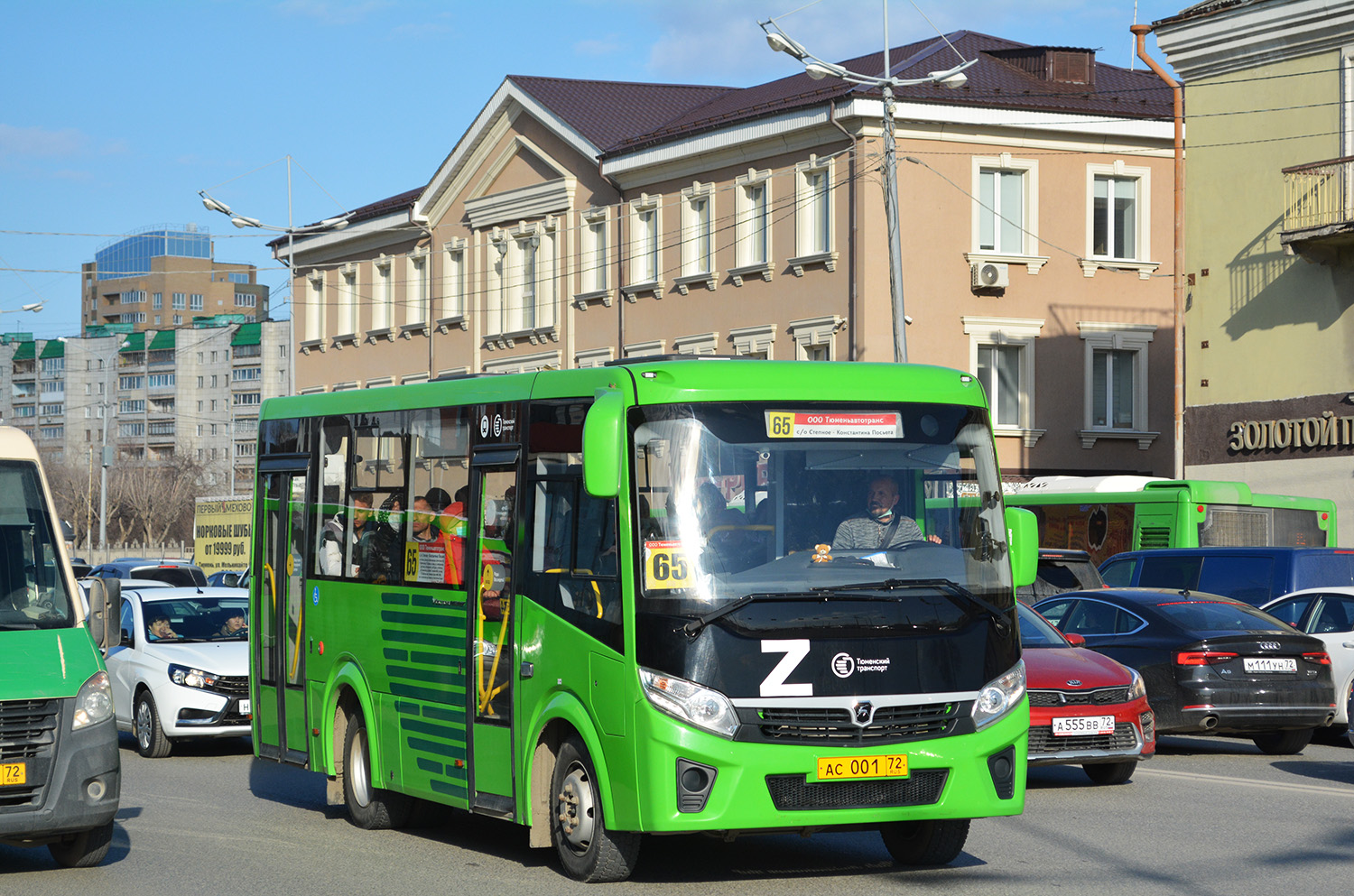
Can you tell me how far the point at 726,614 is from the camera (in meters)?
8.91

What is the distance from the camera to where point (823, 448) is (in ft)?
30.8

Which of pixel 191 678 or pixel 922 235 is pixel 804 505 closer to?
pixel 191 678

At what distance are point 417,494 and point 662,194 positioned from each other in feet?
105

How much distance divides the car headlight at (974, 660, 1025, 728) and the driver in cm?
78

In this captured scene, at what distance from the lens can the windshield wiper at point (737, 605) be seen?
29.1 ft

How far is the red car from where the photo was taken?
13.6 meters

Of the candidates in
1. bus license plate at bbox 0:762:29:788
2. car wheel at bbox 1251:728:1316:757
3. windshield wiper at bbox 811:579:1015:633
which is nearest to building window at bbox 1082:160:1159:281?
car wheel at bbox 1251:728:1316:757

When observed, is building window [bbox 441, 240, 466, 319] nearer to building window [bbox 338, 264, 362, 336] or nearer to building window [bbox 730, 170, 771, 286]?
building window [bbox 338, 264, 362, 336]

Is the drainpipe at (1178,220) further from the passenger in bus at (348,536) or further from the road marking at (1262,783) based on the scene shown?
the passenger in bus at (348,536)

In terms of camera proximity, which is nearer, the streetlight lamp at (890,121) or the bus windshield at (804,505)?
the bus windshield at (804,505)

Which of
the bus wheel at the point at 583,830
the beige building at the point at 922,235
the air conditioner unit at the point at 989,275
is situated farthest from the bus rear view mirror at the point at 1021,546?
the air conditioner unit at the point at 989,275

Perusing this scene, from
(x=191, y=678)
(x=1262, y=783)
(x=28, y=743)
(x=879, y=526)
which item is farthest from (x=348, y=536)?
(x=1262, y=783)

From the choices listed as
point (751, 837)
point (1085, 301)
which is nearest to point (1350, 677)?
point (751, 837)

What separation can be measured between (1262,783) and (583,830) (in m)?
6.76
